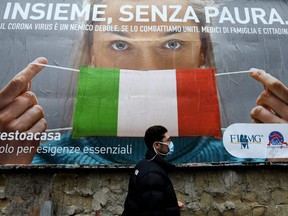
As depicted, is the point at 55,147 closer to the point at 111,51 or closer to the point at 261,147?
the point at 111,51

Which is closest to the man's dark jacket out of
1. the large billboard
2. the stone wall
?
the stone wall

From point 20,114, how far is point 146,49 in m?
1.84

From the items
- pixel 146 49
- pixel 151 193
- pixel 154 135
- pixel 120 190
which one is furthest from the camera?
pixel 146 49

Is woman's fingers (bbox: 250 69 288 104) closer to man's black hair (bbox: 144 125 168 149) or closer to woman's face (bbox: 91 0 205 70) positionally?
woman's face (bbox: 91 0 205 70)

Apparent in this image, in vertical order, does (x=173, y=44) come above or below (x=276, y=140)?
above

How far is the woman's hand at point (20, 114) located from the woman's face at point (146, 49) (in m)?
0.91

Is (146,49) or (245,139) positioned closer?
(245,139)

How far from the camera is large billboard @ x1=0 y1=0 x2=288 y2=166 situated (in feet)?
12.8

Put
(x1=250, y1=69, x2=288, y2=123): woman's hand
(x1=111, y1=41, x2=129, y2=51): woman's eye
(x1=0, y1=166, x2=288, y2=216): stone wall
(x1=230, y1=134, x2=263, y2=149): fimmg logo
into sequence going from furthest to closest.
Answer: (x1=111, y1=41, x2=129, y2=51): woman's eye < (x1=250, y1=69, x2=288, y2=123): woman's hand < (x1=230, y1=134, x2=263, y2=149): fimmg logo < (x1=0, y1=166, x2=288, y2=216): stone wall

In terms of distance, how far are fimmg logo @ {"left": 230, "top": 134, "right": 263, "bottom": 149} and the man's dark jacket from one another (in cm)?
186

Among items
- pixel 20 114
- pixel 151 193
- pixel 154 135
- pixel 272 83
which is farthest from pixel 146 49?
pixel 151 193

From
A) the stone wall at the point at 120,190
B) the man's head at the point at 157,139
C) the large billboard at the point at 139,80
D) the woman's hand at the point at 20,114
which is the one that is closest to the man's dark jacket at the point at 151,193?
the man's head at the point at 157,139

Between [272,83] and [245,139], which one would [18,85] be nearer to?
[245,139]

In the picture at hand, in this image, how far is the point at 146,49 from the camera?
175 inches
